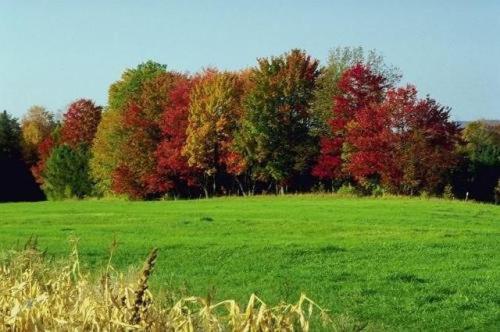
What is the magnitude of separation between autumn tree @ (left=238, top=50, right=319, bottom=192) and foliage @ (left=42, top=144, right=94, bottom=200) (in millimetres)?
22404

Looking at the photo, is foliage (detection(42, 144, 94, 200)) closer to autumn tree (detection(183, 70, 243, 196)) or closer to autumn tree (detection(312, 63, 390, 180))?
autumn tree (detection(183, 70, 243, 196))

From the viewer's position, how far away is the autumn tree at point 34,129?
86562 mm

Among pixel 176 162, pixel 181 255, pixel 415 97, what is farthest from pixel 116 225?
pixel 176 162

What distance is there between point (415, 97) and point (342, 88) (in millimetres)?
6329

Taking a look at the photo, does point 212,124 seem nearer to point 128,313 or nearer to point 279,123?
point 279,123

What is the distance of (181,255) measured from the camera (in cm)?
1875

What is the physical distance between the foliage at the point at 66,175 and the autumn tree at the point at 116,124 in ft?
6.76

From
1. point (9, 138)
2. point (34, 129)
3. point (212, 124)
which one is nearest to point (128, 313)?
point (212, 124)

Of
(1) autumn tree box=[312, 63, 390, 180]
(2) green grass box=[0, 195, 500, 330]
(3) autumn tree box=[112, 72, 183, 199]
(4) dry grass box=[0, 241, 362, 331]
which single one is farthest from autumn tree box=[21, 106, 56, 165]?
(4) dry grass box=[0, 241, 362, 331]

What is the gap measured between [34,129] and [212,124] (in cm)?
3919

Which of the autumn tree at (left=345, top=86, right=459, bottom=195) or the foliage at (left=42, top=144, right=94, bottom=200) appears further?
the foliage at (left=42, top=144, right=94, bottom=200)

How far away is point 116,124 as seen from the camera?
70312mm

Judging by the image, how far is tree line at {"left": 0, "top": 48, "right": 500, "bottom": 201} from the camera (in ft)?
171

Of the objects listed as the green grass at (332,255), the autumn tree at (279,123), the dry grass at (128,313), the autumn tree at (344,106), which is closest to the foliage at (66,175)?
the autumn tree at (279,123)
